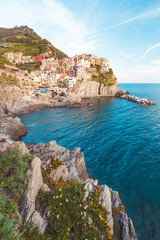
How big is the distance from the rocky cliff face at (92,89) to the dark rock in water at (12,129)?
192 feet

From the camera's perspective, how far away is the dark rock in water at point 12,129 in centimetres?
2583

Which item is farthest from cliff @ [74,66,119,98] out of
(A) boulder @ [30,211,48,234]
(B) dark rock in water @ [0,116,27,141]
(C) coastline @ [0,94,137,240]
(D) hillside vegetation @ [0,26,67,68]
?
(A) boulder @ [30,211,48,234]

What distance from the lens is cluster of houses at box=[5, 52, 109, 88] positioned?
267 ft

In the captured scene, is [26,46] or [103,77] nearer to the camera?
[103,77]

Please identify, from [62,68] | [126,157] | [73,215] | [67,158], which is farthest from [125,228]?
[62,68]

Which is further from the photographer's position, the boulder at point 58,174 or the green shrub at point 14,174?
the boulder at point 58,174

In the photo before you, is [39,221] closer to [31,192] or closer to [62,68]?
[31,192]

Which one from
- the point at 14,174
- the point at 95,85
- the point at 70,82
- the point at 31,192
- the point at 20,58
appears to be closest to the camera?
the point at 31,192

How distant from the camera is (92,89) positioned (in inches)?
3442

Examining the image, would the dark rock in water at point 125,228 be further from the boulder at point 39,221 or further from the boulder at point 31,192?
the boulder at point 31,192

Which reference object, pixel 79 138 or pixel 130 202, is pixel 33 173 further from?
pixel 79 138

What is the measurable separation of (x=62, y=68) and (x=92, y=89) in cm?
3719

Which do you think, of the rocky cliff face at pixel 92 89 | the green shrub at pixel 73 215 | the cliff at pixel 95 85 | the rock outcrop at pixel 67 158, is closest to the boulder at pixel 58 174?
the green shrub at pixel 73 215

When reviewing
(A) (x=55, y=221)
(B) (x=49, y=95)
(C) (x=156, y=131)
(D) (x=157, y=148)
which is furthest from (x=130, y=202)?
(B) (x=49, y=95)
